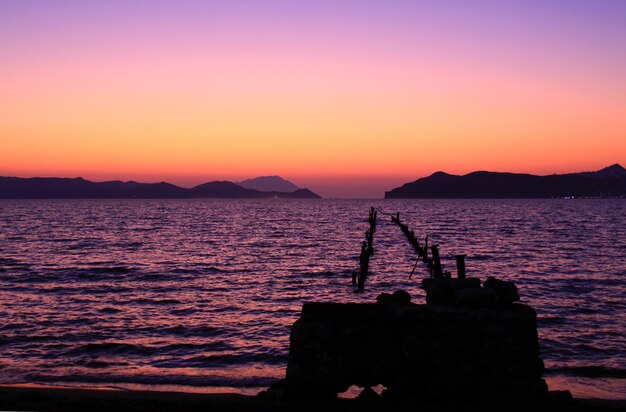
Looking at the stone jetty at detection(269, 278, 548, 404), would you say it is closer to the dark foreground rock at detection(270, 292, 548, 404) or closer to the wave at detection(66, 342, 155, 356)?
the dark foreground rock at detection(270, 292, 548, 404)

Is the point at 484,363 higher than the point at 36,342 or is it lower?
higher

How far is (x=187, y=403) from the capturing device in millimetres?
10422

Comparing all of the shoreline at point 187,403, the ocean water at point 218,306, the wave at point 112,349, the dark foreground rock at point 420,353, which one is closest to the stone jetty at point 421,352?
the dark foreground rock at point 420,353

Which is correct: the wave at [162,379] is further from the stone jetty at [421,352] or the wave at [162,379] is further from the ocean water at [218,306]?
the stone jetty at [421,352]

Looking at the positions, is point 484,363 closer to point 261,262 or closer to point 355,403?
point 355,403

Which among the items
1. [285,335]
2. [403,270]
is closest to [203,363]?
[285,335]

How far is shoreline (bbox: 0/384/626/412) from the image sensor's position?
29.6 feet

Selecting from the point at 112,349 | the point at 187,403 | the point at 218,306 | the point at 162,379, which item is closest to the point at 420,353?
the point at 187,403

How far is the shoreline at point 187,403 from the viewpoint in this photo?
9.02 metres

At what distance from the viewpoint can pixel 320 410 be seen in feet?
29.2

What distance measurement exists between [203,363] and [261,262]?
2809 centimetres

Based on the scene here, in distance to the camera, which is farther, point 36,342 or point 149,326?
point 149,326

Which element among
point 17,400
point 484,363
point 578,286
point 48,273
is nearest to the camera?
point 484,363

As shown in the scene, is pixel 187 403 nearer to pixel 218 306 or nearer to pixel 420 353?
pixel 420 353
